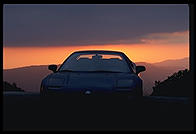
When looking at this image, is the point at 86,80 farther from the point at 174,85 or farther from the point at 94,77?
the point at 174,85

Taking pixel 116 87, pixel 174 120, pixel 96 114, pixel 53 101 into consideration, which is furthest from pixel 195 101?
pixel 53 101

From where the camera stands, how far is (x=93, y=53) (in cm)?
933

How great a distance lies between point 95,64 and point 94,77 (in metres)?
0.96

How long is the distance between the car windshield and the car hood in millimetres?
464

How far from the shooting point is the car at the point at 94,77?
7664 millimetres

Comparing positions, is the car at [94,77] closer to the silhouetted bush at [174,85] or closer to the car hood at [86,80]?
the car hood at [86,80]

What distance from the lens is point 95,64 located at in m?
8.94

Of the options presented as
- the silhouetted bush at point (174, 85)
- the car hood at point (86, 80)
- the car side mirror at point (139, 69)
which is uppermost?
the car side mirror at point (139, 69)

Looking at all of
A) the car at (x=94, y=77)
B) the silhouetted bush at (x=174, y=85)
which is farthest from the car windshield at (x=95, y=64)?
the silhouetted bush at (x=174, y=85)

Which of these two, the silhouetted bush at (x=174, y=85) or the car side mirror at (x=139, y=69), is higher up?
the car side mirror at (x=139, y=69)

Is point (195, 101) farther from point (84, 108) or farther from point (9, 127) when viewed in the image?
point (9, 127)

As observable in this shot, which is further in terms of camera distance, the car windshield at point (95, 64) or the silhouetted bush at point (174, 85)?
the silhouetted bush at point (174, 85)

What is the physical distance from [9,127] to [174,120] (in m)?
2.92
